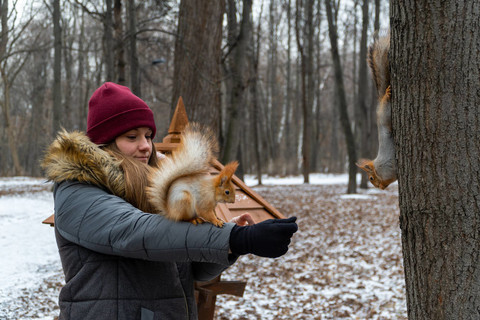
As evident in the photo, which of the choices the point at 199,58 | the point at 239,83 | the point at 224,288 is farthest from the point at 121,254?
the point at 239,83

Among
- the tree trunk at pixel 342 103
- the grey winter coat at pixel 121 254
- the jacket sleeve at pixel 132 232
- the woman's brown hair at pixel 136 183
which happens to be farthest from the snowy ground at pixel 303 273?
the jacket sleeve at pixel 132 232

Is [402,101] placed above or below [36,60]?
below

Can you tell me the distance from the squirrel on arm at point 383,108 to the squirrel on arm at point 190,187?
0.94 m

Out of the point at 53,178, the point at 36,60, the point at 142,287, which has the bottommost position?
the point at 142,287

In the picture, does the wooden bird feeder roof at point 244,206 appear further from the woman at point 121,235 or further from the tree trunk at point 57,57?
the tree trunk at point 57,57

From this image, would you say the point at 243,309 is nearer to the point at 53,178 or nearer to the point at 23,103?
the point at 53,178

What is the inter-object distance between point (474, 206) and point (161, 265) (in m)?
1.31

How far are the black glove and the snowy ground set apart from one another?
414 centimetres

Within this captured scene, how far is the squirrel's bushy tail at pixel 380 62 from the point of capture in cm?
209

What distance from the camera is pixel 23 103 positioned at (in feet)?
129

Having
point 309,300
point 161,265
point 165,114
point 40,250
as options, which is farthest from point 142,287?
point 165,114

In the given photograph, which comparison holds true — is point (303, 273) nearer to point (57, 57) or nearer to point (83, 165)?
point (83, 165)

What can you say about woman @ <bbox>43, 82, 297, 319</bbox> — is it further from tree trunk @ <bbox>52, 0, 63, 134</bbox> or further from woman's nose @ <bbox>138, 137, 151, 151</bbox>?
tree trunk @ <bbox>52, 0, 63, 134</bbox>

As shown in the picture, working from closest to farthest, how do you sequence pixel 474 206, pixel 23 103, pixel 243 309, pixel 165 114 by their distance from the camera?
pixel 474 206, pixel 243 309, pixel 165 114, pixel 23 103
